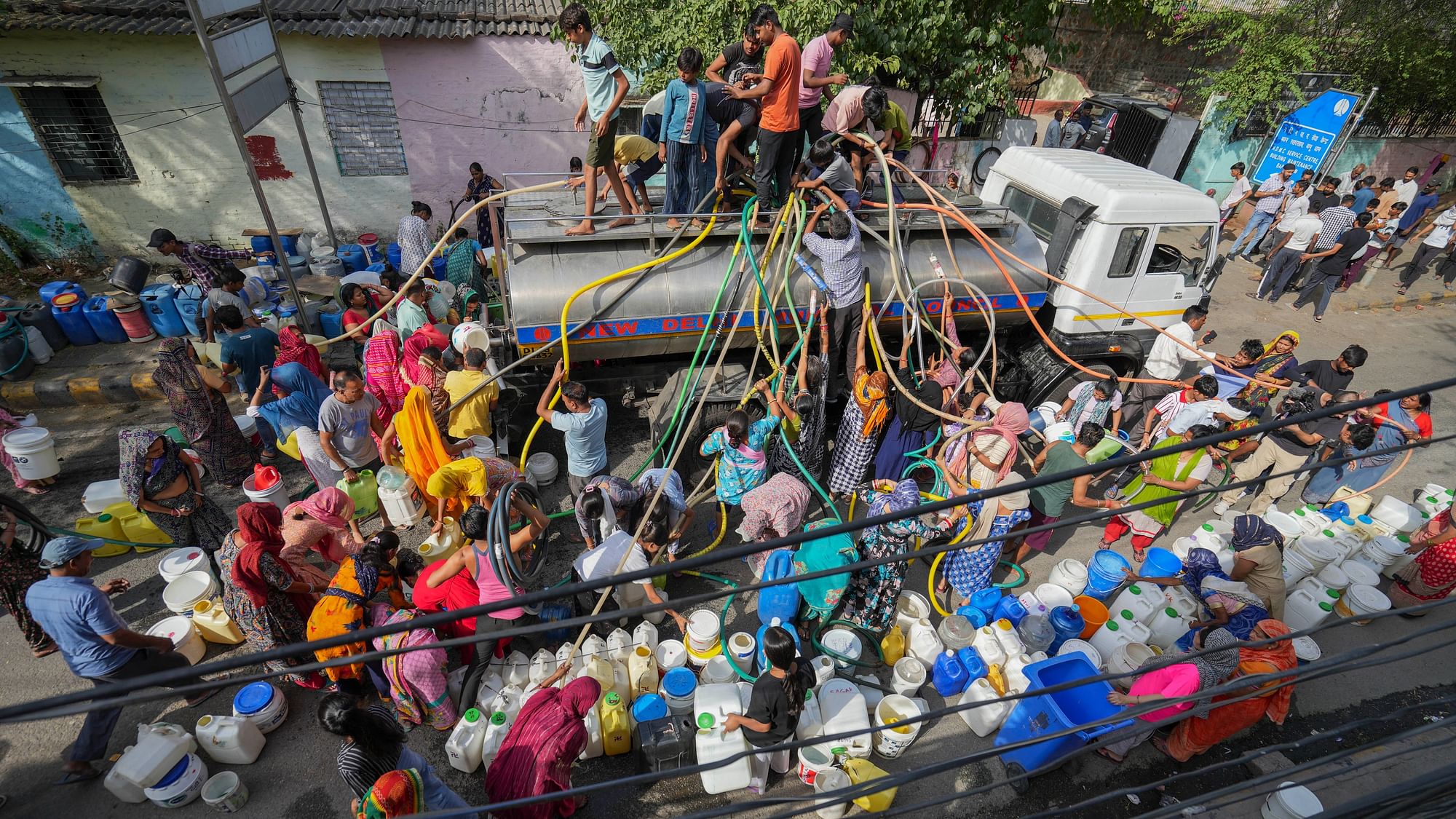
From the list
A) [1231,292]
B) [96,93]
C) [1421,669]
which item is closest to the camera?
[1421,669]

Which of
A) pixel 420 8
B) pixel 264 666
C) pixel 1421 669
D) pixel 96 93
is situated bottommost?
pixel 1421 669

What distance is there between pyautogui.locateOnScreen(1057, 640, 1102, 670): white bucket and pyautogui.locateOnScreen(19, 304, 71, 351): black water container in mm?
11085

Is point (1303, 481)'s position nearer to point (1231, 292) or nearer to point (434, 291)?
point (1231, 292)

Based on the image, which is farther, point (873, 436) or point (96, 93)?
point (96, 93)

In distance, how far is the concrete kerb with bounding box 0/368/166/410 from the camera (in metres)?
7.05

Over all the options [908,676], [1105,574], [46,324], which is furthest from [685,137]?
[46,324]

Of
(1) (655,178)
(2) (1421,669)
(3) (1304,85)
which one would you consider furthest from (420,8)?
(3) (1304,85)

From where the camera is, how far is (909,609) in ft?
16.3

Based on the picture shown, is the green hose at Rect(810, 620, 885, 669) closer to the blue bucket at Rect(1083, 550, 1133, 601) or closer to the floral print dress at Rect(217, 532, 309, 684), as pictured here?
the blue bucket at Rect(1083, 550, 1133, 601)

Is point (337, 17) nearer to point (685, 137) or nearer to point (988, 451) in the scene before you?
point (685, 137)

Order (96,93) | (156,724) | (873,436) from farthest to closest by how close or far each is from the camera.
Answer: (96,93), (873,436), (156,724)

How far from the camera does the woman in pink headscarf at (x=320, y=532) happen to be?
4406 mm

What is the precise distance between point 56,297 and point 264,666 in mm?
6662

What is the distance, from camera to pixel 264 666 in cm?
466
